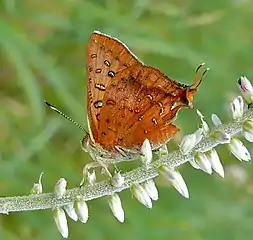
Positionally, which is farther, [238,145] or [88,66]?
[88,66]

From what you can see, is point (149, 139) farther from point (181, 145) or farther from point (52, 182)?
point (52, 182)

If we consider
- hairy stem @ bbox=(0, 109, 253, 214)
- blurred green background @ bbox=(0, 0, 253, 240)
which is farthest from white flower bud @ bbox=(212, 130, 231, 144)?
blurred green background @ bbox=(0, 0, 253, 240)

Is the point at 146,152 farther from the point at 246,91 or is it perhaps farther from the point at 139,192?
the point at 246,91

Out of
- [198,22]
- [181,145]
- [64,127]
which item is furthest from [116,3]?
[181,145]

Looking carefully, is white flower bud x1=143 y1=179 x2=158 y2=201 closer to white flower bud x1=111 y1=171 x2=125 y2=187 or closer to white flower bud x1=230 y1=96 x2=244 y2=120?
white flower bud x1=111 y1=171 x2=125 y2=187

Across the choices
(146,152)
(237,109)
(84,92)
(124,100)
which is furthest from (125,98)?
(84,92)

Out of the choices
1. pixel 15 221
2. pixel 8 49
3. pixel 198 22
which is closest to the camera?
pixel 8 49

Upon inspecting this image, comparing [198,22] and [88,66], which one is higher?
[198,22]
